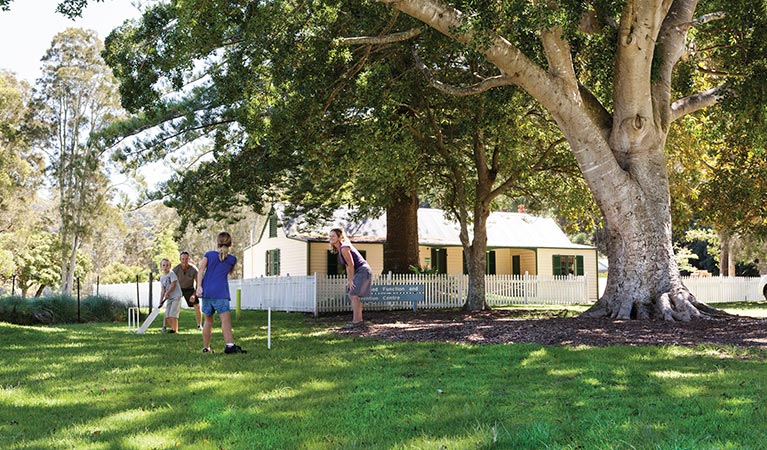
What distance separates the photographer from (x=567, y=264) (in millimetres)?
35750

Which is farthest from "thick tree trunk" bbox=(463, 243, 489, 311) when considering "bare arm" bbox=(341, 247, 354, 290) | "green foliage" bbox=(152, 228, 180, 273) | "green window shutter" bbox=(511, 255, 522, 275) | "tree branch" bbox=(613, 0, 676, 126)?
"green foliage" bbox=(152, 228, 180, 273)

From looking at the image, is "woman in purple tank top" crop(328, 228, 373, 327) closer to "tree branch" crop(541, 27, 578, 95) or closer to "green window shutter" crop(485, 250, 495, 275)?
"tree branch" crop(541, 27, 578, 95)

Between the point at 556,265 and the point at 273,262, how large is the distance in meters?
14.6

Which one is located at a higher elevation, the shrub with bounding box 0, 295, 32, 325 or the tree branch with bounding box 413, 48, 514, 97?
the tree branch with bounding box 413, 48, 514, 97

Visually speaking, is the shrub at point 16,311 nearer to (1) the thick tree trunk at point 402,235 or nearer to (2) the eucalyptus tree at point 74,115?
(1) the thick tree trunk at point 402,235

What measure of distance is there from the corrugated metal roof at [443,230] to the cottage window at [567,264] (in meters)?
0.66

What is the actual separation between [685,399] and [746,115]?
36.8 feet

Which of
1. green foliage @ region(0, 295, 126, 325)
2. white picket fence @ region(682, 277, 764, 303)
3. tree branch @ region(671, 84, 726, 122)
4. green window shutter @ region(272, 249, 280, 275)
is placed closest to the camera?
tree branch @ region(671, 84, 726, 122)

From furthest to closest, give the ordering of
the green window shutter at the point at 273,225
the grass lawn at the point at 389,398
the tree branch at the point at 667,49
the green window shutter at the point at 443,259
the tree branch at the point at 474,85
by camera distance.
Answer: the green window shutter at the point at 273,225 → the green window shutter at the point at 443,259 → the tree branch at the point at 667,49 → the tree branch at the point at 474,85 → the grass lawn at the point at 389,398

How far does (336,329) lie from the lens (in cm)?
1380

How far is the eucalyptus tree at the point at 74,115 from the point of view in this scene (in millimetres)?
38875

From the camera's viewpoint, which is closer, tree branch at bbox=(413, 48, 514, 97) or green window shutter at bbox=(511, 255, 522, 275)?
tree branch at bbox=(413, 48, 514, 97)

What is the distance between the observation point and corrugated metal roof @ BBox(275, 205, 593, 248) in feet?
98.9

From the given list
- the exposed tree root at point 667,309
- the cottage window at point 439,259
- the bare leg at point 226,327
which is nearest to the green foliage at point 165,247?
the cottage window at point 439,259
